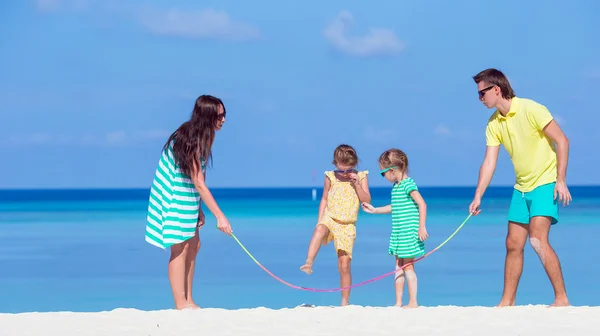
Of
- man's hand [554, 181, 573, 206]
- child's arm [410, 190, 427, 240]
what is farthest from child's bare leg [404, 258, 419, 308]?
man's hand [554, 181, 573, 206]

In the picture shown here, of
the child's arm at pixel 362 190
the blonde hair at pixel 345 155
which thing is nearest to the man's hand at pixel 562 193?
the child's arm at pixel 362 190

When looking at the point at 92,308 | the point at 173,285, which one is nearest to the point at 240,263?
the point at 92,308

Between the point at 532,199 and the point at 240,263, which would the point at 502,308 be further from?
the point at 240,263

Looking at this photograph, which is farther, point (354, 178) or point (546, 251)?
point (354, 178)

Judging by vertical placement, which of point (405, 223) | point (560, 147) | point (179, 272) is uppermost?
point (560, 147)

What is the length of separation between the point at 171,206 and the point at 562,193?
2.71m

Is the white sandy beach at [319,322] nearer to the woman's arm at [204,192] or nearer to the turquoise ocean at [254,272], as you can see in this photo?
the woman's arm at [204,192]

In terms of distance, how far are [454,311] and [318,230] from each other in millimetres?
1585

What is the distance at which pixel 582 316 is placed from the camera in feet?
19.6

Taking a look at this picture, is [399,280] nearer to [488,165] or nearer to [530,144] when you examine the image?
[488,165]

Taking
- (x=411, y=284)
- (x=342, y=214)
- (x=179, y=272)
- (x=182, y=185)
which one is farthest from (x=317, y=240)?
(x=182, y=185)

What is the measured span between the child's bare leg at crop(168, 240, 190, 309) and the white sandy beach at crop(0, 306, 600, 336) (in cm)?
31

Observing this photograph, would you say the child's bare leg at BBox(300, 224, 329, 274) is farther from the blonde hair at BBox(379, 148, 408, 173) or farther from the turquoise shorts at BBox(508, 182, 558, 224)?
the turquoise shorts at BBox(508, 182, 558, 224)

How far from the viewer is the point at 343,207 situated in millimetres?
7473
